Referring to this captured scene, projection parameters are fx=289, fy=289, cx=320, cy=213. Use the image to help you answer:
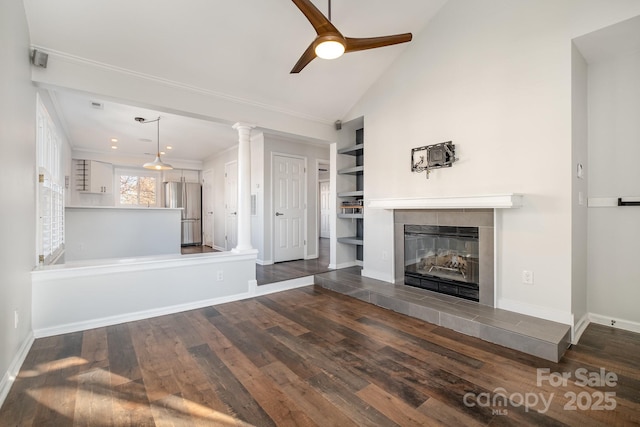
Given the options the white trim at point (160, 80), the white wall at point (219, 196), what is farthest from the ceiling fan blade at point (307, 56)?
the white wall at point (219, 196)

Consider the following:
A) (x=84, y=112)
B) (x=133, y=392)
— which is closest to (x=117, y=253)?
(x=84, y=112)

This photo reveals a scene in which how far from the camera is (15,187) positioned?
6.87 ft

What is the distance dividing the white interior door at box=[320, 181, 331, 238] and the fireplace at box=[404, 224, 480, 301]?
639cm

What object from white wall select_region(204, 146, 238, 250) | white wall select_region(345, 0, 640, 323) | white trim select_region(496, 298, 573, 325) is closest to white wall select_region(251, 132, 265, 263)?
white wall select_region(204, 146, 238, 250)

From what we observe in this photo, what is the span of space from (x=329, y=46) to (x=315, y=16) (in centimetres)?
26

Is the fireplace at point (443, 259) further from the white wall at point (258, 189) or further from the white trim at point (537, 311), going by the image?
the white wall at point (258, 189)

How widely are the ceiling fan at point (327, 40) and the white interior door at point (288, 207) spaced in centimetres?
312

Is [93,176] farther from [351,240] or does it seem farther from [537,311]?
[537,311]

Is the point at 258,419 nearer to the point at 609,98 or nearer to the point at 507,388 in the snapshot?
the point at 507,388

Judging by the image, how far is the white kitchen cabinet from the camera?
6.91 metres

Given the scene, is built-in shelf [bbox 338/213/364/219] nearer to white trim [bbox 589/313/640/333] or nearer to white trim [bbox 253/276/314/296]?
white trim [bbox 253/276/314/296]

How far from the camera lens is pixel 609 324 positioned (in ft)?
9.17

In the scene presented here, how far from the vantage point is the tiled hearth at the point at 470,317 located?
91.0 inches

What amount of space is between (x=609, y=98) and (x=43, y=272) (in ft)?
18.3
